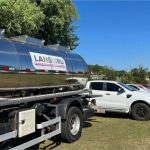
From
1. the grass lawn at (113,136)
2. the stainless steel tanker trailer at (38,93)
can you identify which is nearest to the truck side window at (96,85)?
the grass lawn at (113,136)

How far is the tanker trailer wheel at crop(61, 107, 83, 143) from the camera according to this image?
10.4m

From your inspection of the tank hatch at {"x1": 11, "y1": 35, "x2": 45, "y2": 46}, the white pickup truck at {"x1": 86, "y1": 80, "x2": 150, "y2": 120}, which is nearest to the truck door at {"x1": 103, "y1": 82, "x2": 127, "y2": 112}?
the white pickup truck at {"x1": 86, "y1": 80, "x2": 150, "y2": 120}

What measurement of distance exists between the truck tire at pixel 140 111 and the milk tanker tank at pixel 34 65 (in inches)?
220

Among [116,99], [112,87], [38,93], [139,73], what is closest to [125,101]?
[116,99]

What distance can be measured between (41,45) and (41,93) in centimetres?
126

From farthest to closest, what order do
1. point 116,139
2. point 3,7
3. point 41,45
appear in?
point 3,7 < point 116,139 < point 41,45

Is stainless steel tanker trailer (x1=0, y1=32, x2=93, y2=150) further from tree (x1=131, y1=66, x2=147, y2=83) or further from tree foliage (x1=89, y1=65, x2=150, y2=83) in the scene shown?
tree (x1=131, y1=66, x2=147, y2=83)

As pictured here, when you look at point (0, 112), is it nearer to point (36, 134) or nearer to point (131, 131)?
point (36, 134)

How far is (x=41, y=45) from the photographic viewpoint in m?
10.2

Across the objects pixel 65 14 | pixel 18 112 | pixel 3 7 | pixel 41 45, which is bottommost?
pixel 18 112

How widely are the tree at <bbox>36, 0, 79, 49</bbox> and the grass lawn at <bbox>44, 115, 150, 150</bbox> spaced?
22.8 feet

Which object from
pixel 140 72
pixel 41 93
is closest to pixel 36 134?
pixel 41 93

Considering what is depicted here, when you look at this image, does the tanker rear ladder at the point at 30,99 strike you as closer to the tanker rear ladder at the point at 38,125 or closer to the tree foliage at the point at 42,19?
the tanker rear ladder at the point at 38,125

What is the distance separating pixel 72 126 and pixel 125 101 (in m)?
6.61
